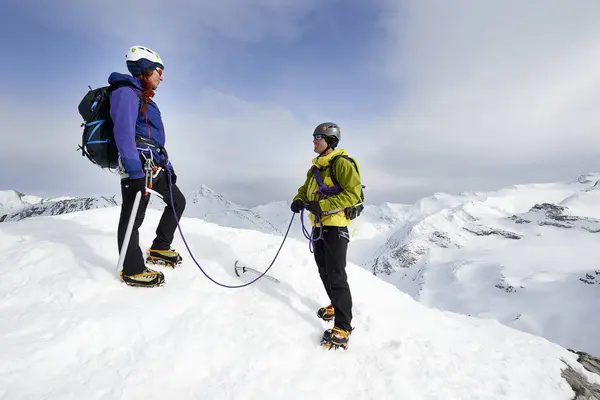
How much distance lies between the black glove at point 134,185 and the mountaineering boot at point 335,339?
3807 millimetres

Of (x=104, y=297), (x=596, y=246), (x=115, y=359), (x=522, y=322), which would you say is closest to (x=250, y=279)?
(x=104, y=297)

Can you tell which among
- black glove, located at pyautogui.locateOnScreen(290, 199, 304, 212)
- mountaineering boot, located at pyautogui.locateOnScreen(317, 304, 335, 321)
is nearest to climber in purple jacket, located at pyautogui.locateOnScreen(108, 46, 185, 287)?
black glove, located at pyautogui.locateOnScreen(290, 199, 304, 212)

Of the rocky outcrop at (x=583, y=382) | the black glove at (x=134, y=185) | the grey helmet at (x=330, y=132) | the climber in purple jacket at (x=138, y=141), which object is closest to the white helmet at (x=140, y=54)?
the climber in purple jacket at (x=138, y=141)

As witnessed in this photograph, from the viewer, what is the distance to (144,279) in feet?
17.9

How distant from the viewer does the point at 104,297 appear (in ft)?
16.4

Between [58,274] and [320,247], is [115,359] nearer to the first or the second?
[58,274]

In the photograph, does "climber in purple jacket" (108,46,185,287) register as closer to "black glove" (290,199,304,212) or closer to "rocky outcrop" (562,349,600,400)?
"black glove" (290,199,304,212)

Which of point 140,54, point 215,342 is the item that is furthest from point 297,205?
point 140,54

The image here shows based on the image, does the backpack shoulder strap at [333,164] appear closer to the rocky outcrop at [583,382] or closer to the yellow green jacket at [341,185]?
the yellow green jacket at [341,185]

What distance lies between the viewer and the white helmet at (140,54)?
538cm

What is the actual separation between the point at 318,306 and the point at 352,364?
1.84 metres

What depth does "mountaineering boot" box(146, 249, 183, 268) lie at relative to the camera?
6.48 metres

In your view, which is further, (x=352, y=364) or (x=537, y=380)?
(x=537, y=380)

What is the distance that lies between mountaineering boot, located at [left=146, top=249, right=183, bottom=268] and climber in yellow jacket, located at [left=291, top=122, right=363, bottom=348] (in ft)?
9.24
